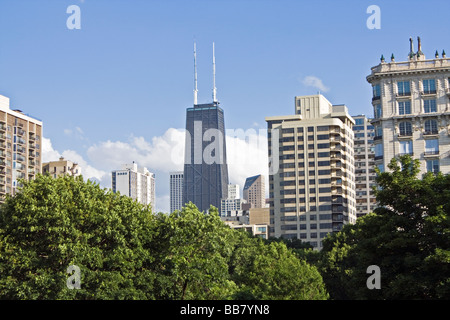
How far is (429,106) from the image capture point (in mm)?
98500

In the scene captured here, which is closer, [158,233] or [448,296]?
[448,296]

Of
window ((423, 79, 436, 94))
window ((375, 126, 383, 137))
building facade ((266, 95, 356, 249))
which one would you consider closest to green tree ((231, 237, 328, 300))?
window ((375, 126, 383, 137))

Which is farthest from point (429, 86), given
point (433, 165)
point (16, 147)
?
point (16, 147)

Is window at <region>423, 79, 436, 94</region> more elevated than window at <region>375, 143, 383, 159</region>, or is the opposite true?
window at <region>423, 79, 436, 94</region>

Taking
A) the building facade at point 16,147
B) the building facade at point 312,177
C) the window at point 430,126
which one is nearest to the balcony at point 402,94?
the window at point 430,126

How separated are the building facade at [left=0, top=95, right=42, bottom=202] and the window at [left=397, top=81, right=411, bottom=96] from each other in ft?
244

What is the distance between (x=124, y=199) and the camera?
198 ft

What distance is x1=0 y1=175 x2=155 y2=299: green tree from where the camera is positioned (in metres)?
50.8

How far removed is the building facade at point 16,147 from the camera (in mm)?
145000

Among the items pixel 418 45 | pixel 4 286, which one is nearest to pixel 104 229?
pixel 4 286

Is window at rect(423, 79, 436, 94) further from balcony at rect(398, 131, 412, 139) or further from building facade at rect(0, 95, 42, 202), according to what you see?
building facade at rect(0, 95, 42, 202)

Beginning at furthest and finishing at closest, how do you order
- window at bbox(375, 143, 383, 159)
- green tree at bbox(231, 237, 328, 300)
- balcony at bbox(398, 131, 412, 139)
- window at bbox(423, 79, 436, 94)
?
1. window at bbox(375, 143, 383, 159)
2. balcony at bbox(398, 131, 412, 139)
3. window at bbox(423, 79, 436, 94)
4. green tree at bbox(231, 237, 328, 300)

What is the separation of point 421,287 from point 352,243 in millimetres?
52140
